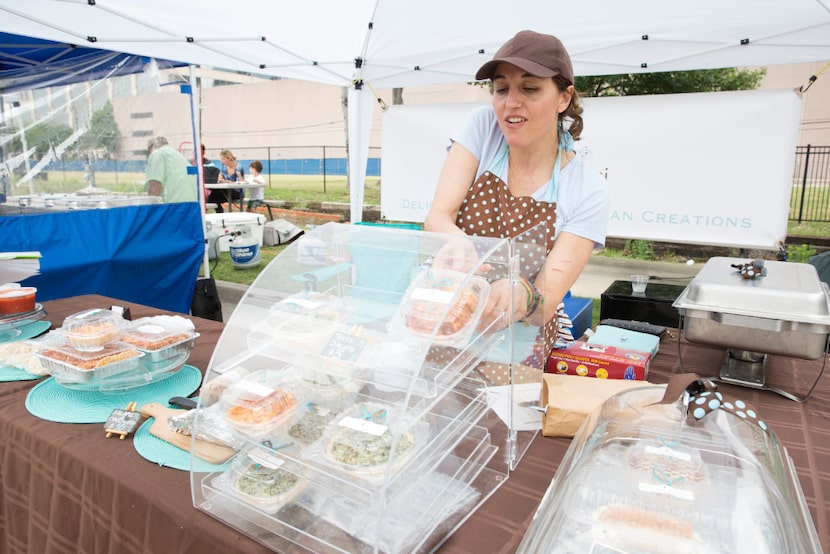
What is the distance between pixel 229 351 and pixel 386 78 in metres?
3.57

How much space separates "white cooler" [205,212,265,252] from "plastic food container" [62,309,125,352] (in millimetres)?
5453

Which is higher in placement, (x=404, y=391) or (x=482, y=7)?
(x=482, y=7)

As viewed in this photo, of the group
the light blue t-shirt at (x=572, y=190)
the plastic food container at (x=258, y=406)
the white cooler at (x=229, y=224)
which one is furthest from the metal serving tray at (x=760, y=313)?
the white cooler at (x=229, y=224)

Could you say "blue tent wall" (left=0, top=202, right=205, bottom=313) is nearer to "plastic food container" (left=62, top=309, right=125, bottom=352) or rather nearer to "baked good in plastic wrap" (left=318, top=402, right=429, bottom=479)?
"plastic food container" (left=62, top=309, right=125, bottom=352)

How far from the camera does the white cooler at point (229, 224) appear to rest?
22.3ft

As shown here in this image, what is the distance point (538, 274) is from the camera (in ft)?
4.14

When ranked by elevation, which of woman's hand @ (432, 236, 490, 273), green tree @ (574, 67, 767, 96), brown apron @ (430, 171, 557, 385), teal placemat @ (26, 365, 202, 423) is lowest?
teal placemat @ (26, 365, 202, 423)

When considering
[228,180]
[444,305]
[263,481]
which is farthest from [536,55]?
[228,180]

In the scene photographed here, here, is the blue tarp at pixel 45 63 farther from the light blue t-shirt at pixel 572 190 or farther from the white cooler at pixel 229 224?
the light blue t-shirt at pixel 572 190

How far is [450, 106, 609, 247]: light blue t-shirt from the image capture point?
5.08 feet

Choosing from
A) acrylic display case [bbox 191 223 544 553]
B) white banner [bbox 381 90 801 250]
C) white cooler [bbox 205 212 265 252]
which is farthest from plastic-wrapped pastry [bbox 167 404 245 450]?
white cooler [bbox 205 212 265 252]

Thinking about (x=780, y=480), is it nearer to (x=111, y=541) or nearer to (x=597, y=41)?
(x=111, y=541)

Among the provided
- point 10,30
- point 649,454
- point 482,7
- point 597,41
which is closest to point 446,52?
point 482,7

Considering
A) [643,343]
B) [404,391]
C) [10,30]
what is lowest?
[643,343]
